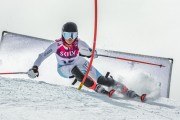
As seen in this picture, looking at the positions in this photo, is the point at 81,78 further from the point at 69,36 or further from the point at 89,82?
the point at 69,36

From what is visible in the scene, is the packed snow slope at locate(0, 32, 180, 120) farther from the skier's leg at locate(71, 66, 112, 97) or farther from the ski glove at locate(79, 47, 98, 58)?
the ski glove at locate(79, 47, 98, 58)

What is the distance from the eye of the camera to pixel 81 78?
7562 millimetres

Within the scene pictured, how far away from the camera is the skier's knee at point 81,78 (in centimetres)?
742

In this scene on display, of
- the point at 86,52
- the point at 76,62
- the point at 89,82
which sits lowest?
the point at 89,82

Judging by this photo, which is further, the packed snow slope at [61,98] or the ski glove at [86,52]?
the ski glove at [86,52]

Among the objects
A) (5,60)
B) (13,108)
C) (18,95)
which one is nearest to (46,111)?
(13,108)

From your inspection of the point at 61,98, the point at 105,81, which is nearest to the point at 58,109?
the point at 61,98

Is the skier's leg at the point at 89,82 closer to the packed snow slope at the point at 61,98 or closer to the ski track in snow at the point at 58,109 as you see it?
the packed snow slope at the point at 61,98

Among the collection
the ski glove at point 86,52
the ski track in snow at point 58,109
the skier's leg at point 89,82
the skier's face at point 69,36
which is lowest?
the ski track in snow at point 58,109

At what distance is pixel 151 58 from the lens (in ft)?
31.4

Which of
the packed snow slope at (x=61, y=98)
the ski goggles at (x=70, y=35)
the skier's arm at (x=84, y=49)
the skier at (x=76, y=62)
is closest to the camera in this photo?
the packed snow slope at (x=61, y=98)

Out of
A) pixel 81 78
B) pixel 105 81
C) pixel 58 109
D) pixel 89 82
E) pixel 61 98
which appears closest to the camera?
pixel 58 109

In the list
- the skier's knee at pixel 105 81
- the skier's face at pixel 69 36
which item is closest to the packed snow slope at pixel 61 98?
the skier's knee at pixel 105 81

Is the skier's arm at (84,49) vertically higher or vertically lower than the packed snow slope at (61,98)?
higher
